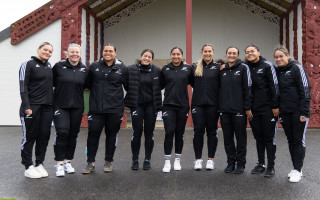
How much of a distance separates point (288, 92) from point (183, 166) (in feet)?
5.51

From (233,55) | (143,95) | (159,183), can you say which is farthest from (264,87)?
(159,183)

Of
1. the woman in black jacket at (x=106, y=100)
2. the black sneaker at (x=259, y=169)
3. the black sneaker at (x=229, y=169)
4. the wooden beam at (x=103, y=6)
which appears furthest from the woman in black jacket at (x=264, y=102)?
the wooden beam at (x=103, y=6)

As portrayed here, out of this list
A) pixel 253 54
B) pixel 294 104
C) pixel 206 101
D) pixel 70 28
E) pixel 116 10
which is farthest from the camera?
pixel 116 10

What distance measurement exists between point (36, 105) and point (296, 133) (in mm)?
3027

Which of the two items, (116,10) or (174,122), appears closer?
(174,122)

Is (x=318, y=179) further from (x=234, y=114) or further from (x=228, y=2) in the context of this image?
(x=228, y=2)

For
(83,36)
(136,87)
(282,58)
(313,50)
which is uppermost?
(83,36)

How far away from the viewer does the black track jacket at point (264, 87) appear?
3480 millimetres

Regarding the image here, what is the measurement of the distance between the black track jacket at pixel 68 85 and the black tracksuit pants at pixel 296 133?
2474 millimetres

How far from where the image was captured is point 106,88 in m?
3.66

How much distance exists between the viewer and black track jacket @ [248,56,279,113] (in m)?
3.48

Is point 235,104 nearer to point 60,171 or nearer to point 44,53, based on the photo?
point 60,171

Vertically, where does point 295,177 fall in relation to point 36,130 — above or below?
below

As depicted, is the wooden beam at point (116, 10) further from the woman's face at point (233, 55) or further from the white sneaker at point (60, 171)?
the white sneaker at point (60, 171)
